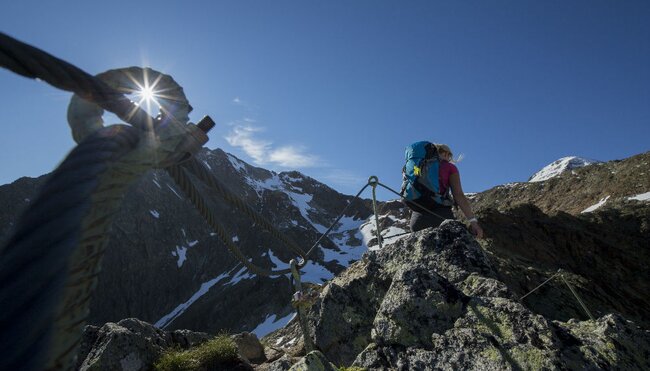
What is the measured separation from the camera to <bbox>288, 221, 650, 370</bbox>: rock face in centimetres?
295

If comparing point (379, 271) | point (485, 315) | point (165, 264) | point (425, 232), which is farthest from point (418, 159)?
point (165, 264)

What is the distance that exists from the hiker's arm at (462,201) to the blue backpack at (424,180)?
0.54 feet

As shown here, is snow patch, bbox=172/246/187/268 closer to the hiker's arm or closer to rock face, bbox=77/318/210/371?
rock face, bbox=77/318/210/371

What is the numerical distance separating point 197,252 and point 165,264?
34.1ft

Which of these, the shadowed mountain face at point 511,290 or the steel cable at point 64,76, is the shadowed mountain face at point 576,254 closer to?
the shadowed mountain face at point 511,290

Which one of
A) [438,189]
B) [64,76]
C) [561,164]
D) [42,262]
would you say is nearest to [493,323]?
[42,262]

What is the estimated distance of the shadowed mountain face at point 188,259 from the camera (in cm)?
9394

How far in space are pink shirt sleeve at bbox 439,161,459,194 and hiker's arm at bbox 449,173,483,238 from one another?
60 millimetres

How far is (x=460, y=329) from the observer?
3229 millimetres

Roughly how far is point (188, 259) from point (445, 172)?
12675 centimetres

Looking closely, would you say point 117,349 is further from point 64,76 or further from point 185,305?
point 185,305

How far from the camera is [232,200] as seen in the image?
8.04 feet

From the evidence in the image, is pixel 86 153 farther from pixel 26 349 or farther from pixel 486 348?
pixel 486 348

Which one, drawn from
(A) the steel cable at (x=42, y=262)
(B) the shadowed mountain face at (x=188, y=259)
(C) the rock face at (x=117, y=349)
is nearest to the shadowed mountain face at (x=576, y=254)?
(A) the steel cable at (x=42, y=262)
